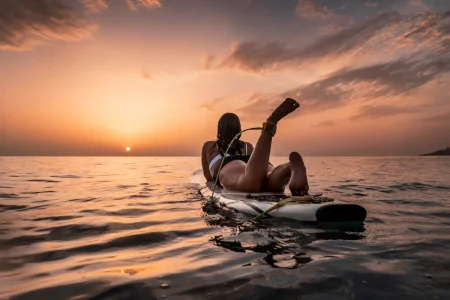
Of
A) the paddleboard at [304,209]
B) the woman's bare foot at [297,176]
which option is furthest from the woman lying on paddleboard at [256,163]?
the paddleboard at [304,209]

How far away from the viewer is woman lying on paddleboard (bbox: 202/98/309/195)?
4957 millimetres

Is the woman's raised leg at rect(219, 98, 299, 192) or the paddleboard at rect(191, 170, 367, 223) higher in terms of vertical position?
the woman's raised leg at rect(219, 98, 299, 192)

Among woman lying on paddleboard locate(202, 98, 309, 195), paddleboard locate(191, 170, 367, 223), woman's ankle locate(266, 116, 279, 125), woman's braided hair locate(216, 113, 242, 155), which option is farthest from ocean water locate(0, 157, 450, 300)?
woman's braided hair locate(216, 113, 242, 155)

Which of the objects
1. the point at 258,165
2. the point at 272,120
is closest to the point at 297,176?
the point at 258,165

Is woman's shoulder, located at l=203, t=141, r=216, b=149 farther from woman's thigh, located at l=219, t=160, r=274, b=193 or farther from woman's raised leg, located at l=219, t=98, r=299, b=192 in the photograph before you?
woman's raised leg, located at l=219, t=98, r=299, b=192

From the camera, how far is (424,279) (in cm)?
250

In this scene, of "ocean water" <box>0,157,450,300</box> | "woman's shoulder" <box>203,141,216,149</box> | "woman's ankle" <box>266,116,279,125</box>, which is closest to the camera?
"ocean water" <box>0,157,450,300</box>

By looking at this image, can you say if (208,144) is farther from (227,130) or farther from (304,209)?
(304,209)

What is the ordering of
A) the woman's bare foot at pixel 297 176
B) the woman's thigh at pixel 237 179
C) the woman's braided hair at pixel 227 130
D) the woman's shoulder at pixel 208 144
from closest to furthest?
the woman's bare foot at pixel 297 176 < the woman's thigh at pixel 237 179 < the woman's braided hair at pixel 227 130 < the woman's shoulder at pixel 208 144

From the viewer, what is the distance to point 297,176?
4871 millimetres

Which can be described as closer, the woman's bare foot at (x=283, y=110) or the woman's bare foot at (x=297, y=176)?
the woman's bare foot at (x=297, y=176)

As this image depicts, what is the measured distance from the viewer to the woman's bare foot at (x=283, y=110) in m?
5.01

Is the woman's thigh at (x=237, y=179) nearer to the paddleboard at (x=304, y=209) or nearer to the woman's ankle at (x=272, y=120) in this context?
the paddleboard at (x=304, y=209)

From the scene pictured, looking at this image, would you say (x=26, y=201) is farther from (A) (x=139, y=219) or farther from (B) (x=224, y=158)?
(B) (x=224, y=158)
